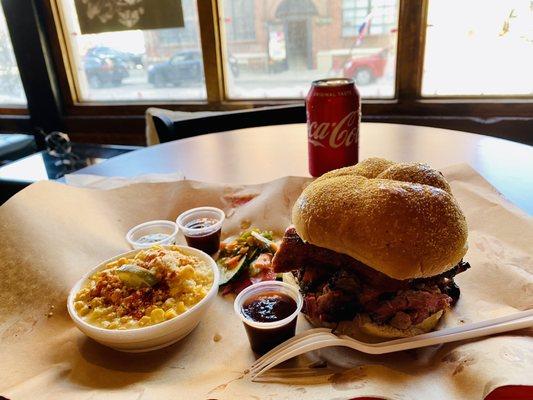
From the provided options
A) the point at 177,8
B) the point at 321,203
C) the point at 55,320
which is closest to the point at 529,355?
the point at 321,203

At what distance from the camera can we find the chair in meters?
2.76

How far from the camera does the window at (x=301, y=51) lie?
418cm

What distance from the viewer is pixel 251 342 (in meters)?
1.13

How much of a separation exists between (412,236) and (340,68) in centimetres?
374

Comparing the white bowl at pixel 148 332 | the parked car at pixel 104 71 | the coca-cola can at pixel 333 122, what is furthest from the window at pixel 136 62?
the white bowl at pixel 148 332

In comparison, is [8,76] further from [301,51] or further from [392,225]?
[392,225]

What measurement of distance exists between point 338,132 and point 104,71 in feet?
14.6

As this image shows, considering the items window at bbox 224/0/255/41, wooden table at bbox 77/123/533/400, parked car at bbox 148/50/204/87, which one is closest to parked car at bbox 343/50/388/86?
window at bbox 224/0/255/41

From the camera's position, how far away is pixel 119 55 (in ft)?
16.7

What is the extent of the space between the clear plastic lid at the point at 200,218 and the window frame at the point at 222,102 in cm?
286

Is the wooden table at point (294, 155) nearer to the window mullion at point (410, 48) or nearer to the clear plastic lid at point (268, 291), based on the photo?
the clear plastic lid at point (268, 291)

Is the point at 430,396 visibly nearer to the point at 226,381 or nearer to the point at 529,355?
the point at 529,355

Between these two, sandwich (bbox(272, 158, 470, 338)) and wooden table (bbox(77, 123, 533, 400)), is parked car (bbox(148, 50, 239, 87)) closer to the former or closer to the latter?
wooden table (bbox(77, 123, 533, 400))

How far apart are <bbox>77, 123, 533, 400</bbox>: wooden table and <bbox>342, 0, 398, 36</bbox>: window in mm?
2077
